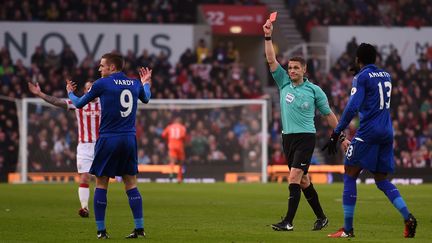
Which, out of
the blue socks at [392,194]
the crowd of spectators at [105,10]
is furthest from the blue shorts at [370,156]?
the crowd of spectators at [105,10]

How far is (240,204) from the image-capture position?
21.6 m

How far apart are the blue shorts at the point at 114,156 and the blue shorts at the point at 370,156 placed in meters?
2.51

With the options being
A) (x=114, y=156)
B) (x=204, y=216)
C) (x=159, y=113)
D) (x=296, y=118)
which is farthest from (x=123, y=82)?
(x=159, y=113)

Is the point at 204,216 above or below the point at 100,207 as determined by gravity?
below

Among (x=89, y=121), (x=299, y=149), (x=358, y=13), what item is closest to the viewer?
(x=299, y=149)

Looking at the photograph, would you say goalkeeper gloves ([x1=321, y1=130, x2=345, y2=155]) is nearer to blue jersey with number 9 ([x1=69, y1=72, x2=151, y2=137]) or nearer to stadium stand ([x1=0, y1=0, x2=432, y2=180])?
blue jersey with number 9 ([x1=69, y1=72, x2=151, y2=137])

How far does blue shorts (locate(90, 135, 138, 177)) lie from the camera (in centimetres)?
1335

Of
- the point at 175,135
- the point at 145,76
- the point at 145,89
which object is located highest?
the point at 145,76

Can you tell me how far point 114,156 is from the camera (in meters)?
13.4

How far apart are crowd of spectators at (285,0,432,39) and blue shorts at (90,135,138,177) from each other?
101 ft

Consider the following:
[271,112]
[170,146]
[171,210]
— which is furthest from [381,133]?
[271,112]

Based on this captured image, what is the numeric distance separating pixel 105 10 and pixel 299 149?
88.9ft

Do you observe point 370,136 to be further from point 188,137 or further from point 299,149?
point 188,137

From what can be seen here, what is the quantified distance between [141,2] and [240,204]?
21751mm
